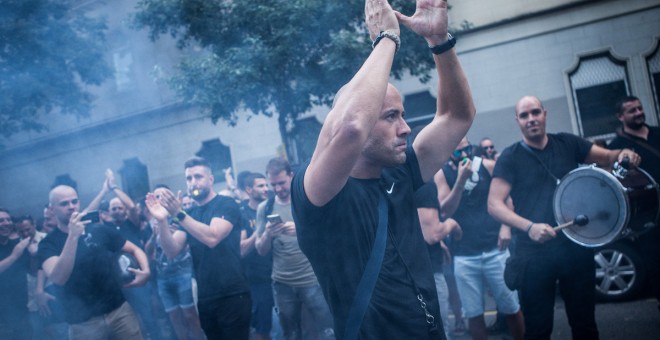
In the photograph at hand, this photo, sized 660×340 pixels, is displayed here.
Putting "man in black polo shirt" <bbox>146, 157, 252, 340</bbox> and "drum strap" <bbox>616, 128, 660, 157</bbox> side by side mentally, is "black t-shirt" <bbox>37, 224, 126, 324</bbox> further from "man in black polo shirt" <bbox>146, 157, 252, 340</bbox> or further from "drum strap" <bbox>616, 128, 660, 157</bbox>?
"drum strap" <bbox>616, 128, 660, 157</bbox>

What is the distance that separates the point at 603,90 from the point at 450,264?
657 centimetres

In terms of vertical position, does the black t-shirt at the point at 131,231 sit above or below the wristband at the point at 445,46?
below

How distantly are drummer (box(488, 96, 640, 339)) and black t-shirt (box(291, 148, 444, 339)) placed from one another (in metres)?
1.79

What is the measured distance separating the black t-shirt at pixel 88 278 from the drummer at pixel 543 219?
3016 mm

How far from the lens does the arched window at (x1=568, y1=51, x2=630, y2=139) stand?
9992 millimetres

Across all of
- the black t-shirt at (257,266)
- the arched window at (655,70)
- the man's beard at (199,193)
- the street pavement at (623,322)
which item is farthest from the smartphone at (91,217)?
the arched window at (655,70)

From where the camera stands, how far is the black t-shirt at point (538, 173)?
11.6ft

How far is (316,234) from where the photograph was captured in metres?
1.75

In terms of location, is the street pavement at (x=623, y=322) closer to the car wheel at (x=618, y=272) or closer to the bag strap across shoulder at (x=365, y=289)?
the car wheel at (x=618, y=272)

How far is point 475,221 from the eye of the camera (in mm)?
4562

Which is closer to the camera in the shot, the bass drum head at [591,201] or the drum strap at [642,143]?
the bass drum head at [591,201]

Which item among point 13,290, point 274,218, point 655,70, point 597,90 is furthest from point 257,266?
point 655,70

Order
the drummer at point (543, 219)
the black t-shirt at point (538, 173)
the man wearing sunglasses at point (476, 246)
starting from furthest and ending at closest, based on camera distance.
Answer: the man wearing sunglasses at point (476, 246), the black t-shirt at point (538, 173), the drummer at point (543, 219)

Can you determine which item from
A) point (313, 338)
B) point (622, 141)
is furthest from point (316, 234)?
point (622, 141)
